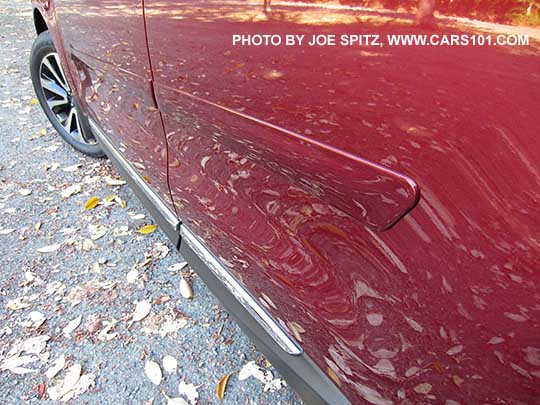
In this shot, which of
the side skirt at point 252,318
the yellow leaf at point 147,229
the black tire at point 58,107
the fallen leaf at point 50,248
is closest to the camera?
the side skirt at point 252,318

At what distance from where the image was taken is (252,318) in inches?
50.7

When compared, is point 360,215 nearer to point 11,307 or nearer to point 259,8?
point 259,8

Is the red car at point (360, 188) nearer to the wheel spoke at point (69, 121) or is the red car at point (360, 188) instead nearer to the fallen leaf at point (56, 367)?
the fallen leaf at point (56, 367)

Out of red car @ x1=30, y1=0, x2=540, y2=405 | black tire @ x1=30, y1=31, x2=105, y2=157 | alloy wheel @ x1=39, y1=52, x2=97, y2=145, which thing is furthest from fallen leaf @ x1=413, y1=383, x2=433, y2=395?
alloy wheel @ x1=39, y1=52, x2=97, y2=145

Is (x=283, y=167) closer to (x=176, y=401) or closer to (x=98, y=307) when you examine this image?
(x=176, y=401)

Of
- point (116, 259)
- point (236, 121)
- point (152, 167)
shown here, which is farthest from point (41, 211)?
point (236, 121)

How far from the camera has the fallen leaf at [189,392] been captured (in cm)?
154

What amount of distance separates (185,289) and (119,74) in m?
1.02

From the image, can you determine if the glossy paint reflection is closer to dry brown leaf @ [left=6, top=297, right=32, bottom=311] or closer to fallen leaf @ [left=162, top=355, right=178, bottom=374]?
fallen leaf @ [left=162, top=355, right=178, bottom=374]

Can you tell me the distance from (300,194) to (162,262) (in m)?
1.48

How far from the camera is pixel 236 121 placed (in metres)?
1.00

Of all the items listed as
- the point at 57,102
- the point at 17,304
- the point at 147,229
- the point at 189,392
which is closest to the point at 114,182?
the point at 147,229

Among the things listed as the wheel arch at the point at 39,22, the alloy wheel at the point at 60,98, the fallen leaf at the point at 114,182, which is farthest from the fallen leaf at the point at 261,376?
the wheel arch at the point at 39,22

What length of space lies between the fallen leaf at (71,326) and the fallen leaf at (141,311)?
0.24 metres
